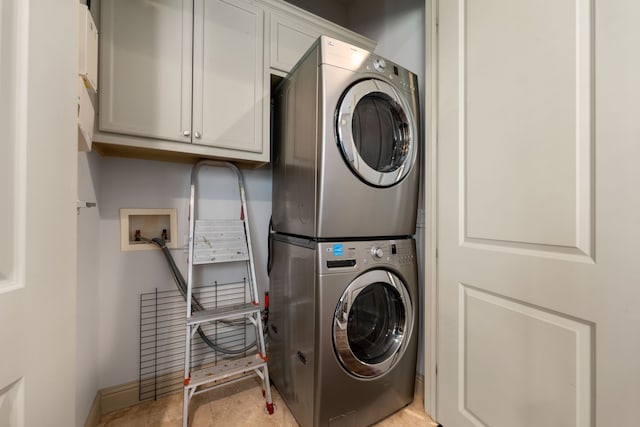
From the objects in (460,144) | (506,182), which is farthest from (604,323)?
(460,144)

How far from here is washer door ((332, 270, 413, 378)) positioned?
3.80ft

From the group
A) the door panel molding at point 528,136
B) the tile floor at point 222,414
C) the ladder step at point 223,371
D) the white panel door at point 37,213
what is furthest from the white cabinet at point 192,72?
the tile floor at point 222,414

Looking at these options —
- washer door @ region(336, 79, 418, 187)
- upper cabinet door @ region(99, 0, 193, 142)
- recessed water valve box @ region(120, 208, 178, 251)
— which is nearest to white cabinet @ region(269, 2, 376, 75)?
upper cabinet door @ region(99, 0, 193, 142)

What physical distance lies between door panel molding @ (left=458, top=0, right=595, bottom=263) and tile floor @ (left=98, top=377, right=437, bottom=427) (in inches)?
38.6

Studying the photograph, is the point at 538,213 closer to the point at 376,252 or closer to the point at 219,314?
the point at 376,252

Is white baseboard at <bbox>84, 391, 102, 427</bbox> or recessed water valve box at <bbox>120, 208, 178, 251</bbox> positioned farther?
recessed water valve box at <bbox>120, 208, 178, 251</bbox>

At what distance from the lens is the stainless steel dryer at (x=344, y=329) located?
1121 millimetres

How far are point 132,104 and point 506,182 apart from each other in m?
1.62

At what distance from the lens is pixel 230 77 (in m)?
1.37

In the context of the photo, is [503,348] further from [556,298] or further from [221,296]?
[221,296]

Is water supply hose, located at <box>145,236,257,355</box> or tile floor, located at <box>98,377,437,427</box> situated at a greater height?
water supply hose, located at <box>145,236,257,355</box>

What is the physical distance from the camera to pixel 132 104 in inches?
45.6

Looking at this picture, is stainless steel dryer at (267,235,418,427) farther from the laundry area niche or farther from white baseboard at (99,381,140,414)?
white baseboard at (99,381,140,414)

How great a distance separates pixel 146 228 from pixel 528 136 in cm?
191
